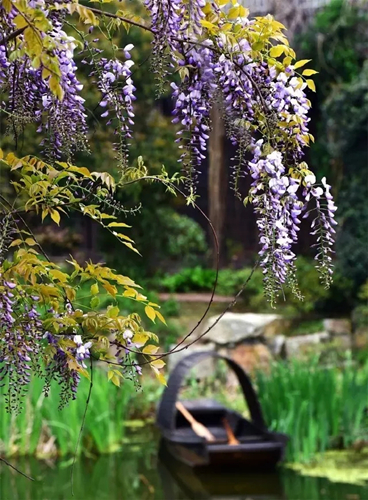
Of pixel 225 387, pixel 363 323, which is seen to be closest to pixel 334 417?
pixel 225 387

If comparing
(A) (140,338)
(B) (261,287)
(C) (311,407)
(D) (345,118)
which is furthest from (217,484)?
(D) (345,118)

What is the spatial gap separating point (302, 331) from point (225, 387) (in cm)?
123

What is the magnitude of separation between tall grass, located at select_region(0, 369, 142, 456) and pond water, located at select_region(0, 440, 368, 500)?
117 mm

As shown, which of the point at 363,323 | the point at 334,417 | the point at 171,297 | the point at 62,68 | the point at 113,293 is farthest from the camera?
the point at 171,297

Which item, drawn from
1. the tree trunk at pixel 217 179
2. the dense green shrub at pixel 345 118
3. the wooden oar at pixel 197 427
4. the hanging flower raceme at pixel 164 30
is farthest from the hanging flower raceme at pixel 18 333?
the tree trunk at pixel 217 179

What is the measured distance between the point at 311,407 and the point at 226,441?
605 millimetres

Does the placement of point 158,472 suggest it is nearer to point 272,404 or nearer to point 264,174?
point 272,404

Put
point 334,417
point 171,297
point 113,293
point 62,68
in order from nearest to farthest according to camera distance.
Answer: point 62,68 < point 113,293 < point 334,417 < point 171,297

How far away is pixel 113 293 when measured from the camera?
5.89 ft

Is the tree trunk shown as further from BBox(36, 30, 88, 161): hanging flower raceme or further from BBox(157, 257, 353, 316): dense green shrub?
BBox(36, 30, 88, 161): hanging flower raceme

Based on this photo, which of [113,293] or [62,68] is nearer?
[62,68]

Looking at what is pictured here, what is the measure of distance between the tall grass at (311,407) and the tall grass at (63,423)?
0.96 metres

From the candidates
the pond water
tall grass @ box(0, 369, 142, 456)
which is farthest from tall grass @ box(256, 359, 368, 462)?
tall grass @ box(0, 369, 142, 456)

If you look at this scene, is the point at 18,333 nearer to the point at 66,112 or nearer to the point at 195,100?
the point at 66,112
